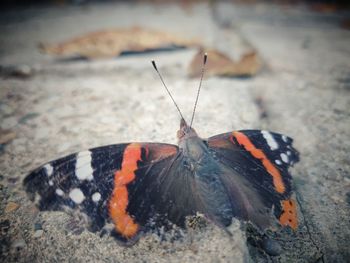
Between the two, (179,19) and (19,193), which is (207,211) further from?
(179,19)

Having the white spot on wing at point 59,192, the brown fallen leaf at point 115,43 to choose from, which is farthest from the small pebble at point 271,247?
the brown fallen leaf at point 115,43

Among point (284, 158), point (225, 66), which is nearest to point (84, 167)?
point (284, 158)

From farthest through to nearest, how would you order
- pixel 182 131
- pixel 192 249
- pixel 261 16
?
pixel 261 16
pixel 182 131
pixel 192 249

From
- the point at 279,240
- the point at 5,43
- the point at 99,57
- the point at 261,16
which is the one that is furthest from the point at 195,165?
the point at 261,16

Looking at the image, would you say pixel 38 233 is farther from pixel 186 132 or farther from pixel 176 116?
pixel 176 116

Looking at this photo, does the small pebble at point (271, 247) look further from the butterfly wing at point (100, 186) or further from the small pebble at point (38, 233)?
the small pebble at point (38, 233)

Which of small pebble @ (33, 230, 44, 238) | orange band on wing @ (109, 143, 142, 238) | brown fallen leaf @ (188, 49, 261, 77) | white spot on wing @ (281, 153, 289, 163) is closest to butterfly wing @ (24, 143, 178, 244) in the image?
orange band on wing @ (109, 143, 142, 238)
